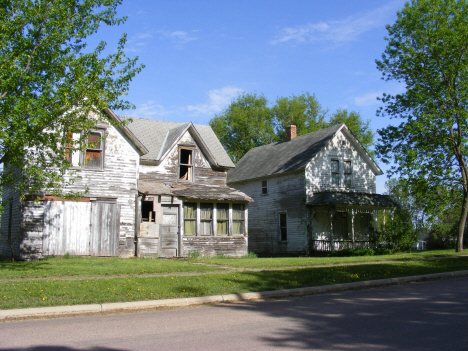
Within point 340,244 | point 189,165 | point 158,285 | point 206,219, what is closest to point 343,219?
point 340,244

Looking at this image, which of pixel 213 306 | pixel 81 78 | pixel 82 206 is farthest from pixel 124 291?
pixel 82 206

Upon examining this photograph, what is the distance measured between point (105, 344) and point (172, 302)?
339 cm

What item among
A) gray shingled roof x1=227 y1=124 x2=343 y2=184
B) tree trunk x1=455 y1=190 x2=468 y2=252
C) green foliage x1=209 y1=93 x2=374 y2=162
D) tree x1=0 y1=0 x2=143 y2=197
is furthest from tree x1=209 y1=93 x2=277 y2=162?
tree x1=0 y1=0 x2=143 y2=197

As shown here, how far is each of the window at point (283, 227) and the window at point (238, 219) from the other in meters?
5.37

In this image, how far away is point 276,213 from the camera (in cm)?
2992

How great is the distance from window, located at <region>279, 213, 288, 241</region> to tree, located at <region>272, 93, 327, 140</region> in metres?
26.0

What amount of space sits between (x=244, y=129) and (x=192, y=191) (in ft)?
110

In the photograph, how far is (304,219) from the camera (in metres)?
27.7

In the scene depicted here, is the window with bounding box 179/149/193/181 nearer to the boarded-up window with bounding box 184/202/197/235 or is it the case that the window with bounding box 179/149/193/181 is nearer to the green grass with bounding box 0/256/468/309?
the boarded-up window with bounding box 184/202/197/235

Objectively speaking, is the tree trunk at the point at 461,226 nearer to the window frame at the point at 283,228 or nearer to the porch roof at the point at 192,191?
the window frame at the point at 283,228

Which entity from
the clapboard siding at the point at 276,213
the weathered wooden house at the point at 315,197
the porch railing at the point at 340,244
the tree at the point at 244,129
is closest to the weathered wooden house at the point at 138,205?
the clapboard siding at the point at 276,213

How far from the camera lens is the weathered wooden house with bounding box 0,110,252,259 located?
19.0 metres

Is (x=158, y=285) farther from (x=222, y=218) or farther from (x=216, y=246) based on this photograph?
(x=222, y=218)

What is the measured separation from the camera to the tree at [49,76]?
1280 cm
